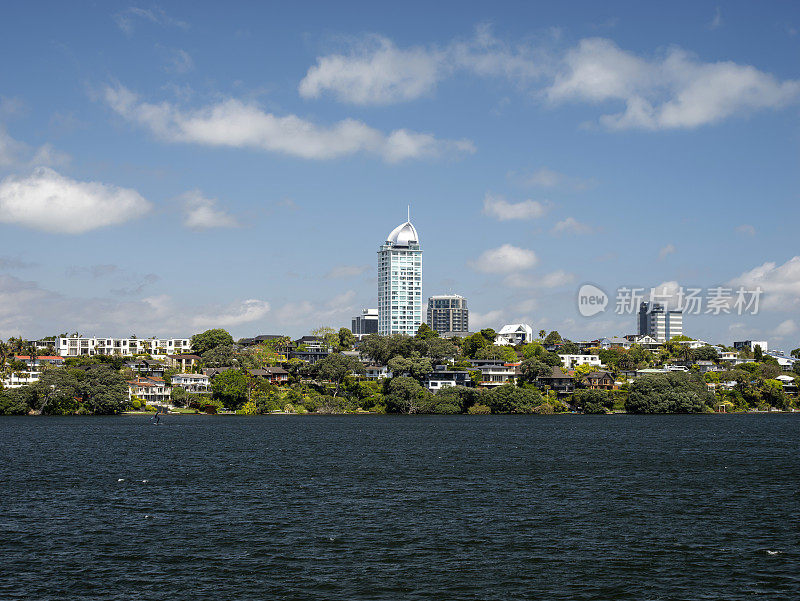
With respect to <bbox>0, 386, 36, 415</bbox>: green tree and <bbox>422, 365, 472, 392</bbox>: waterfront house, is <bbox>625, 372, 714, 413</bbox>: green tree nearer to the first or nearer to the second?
<bbox>422, 365, 472, 392</bbox>: waterfront house

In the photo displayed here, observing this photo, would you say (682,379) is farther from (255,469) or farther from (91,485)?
(91,485)

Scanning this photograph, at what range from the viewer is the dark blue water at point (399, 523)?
30.3 meters

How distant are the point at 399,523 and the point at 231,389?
128418mm

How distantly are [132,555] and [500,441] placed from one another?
64.3 meters

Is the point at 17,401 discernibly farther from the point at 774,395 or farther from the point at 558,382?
the point at 774,395

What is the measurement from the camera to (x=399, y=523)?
4147 centimetres

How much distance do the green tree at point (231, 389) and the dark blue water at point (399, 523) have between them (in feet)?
267

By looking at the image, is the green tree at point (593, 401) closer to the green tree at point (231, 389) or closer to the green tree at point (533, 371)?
the green tree at point (533, 371)

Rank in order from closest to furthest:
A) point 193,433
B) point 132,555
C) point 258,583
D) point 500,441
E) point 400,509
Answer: point 258,583
point 132,555
point 400,509
point 500,441
point 193,433

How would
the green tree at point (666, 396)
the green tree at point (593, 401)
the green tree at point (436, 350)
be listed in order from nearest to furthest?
the green tree at point (666, 396) → the green tree at point (593, 401) → the green tree at point (436, 350)

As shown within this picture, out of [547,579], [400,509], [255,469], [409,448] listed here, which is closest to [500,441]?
[409,448]

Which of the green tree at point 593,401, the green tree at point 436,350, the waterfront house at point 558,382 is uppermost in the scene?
the green tree at point 436,350

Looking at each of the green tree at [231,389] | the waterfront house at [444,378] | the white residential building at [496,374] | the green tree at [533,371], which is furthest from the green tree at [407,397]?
the green tree at [231,389]

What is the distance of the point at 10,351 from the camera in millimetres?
189500
